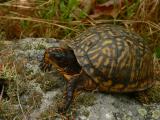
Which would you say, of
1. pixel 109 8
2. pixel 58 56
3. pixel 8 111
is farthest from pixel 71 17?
pixel 8 111

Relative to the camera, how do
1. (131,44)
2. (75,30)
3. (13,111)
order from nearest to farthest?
(13,111) → (131,44) → (75,30)

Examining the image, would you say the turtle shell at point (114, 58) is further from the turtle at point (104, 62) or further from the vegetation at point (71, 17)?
the vegetation at point (71, 17)

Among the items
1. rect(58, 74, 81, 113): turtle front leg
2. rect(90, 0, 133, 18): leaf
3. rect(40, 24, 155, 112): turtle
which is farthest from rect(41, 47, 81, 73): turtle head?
rect(90, 0, 133, 18): leaf

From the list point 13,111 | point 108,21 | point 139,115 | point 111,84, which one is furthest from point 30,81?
point 108,21

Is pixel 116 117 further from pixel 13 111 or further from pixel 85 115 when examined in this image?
pixel 13 111

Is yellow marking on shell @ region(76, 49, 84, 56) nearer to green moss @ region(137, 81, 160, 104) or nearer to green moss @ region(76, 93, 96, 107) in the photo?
green moss @ region(76, 93, 96, 107)

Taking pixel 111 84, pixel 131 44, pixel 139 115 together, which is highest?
pixel 131 44

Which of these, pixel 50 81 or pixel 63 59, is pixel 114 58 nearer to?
pixel 63 59

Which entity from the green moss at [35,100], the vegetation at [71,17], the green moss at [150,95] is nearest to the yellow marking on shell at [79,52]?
the green moss at [35,100]
